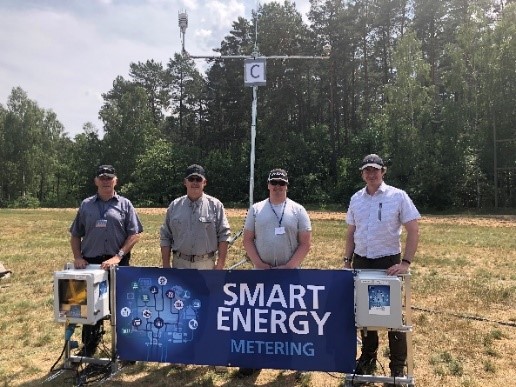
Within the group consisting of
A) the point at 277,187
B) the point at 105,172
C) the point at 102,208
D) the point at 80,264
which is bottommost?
the point at 80,264

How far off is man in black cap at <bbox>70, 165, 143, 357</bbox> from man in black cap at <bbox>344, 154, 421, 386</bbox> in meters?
2.06

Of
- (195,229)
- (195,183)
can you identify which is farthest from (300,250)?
(195,183)

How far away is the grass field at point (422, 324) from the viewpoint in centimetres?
395

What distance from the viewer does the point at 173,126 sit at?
5125 centimetres

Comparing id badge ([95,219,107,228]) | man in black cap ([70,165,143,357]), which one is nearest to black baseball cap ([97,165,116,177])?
man in black cap ([70,165,143,357])

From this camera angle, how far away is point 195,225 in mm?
4141

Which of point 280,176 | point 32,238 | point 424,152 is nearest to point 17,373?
point 280,176

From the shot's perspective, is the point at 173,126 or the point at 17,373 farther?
the point at 173,126

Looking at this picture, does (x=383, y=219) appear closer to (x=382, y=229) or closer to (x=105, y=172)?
(x=382, y=229)

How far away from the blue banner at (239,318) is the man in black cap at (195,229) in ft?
1.39

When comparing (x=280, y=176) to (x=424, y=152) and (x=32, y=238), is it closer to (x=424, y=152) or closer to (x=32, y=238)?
(x=32, y=238)

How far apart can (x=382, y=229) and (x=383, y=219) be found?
0.27 feet

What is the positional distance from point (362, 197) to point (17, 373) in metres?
3.37

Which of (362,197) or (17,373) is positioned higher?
(362,197)
